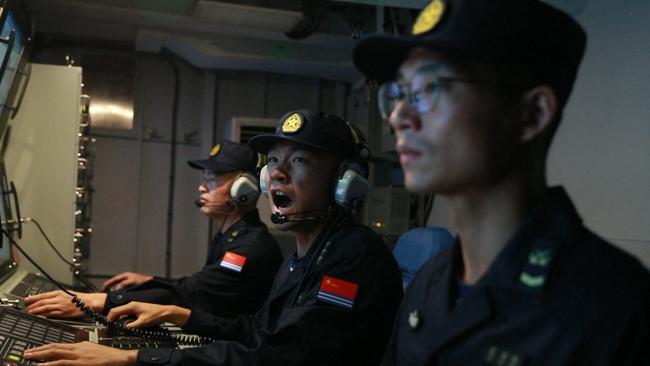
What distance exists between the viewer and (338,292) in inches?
56.6

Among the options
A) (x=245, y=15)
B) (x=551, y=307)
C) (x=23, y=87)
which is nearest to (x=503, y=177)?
(x=551, y=307)

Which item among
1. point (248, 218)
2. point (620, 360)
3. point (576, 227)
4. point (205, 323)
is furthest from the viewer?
point (248, 218)

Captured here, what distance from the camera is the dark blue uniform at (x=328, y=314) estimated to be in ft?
4.47

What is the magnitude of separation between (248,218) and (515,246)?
1.88m

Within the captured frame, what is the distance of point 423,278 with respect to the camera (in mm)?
1099

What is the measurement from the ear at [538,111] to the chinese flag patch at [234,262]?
1.60 metres

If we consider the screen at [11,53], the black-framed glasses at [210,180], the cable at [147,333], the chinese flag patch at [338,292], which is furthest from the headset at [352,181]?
the screen at [11,53]

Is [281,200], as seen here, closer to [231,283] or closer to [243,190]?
[231,283]

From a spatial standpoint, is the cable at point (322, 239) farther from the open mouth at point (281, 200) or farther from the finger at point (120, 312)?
the finger at point (120, 312)

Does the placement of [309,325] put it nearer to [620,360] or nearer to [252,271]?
[620,360]

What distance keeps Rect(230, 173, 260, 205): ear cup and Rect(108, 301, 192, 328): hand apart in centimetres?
89

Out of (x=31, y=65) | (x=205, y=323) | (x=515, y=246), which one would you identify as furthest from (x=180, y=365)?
(x=31, y=65)

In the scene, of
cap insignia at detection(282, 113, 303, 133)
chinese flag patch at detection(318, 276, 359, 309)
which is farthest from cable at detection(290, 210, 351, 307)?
cap insignia at detection(282, 113, 303, 133)

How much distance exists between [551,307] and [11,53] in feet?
7.52
